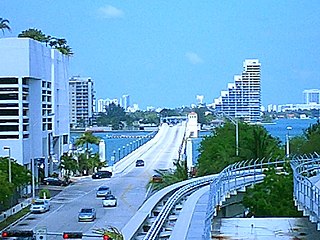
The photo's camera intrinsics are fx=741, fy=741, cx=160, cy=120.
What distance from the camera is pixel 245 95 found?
142750mm

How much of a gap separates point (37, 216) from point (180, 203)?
22552 mm

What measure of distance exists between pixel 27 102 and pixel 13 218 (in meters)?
23.8

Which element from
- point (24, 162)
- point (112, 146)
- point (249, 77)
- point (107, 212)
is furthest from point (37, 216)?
point (112, 146)

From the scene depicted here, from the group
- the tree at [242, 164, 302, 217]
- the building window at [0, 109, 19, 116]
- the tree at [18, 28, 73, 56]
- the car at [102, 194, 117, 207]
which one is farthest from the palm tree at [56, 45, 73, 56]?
the tree at [242, 164, 302, 217]

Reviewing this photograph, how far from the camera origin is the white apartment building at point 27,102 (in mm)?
67062

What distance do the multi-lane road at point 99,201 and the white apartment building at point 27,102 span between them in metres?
5.03

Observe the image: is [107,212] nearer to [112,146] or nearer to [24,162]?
[24,162]

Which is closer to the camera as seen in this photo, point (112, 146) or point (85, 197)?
point (85, 197)

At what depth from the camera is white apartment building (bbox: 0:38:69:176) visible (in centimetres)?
6706

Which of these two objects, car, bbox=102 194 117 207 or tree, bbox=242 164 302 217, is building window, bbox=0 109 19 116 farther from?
tree, bbox=242 164 302 217

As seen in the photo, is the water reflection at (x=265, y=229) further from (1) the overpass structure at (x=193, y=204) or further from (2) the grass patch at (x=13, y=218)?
(2) the grass patch at (x=13, y=218)

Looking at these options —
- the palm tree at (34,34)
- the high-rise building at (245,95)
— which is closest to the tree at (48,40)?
the palm tree at (34,34)

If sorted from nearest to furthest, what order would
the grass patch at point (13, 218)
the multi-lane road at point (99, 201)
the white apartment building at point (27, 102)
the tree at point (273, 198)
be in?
the tree at point (273, 198), the multi-lane road at point (99, 201), the grass patch at point (13, 218), the white apartment building at point (27, 102)

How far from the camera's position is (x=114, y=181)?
2864 inches
